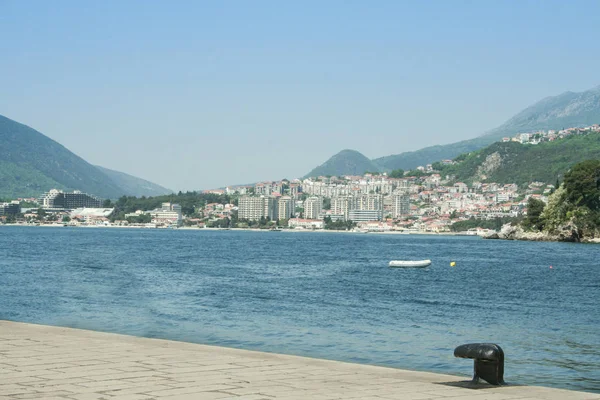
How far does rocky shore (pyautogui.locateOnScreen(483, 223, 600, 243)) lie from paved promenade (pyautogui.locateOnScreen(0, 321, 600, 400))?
342 ft

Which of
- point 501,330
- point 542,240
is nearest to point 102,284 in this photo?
point 501,330

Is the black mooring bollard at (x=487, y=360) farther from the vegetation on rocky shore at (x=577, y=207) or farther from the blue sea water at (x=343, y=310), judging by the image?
the vegetation on rocky shore at (x=577, y=207)

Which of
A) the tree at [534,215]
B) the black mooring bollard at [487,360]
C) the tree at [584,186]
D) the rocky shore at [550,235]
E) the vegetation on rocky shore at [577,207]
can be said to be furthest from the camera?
the tree at [534,215]

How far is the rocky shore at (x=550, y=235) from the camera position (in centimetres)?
11100

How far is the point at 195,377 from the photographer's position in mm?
10516

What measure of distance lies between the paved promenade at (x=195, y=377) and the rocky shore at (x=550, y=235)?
342 feet

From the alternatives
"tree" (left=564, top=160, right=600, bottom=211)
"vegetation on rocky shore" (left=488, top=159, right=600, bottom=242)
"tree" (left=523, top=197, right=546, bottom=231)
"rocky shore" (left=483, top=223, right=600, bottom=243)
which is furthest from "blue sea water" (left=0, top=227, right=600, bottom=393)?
"tree" (left=523, top=197, right=546, bottom=231)

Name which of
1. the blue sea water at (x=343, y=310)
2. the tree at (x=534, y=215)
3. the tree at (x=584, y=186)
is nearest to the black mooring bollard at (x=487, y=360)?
the blue sea water at (x=343, y=310)

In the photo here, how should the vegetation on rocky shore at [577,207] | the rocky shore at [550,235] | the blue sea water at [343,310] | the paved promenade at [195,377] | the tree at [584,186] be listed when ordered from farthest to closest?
1. the rocky shore at [550,235]
2. the vegetation on rocky shore at [577,207]
3. the tree at [584,186]
4. the blue sea water at [343,310]
5. the paved promenade at [195,377]

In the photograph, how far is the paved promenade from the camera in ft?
31.1

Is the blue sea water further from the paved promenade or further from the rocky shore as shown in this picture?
the rocky shore

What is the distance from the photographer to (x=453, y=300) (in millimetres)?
33219

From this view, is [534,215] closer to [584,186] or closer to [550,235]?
[550,235]

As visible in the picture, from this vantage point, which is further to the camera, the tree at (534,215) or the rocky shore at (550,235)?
the tree at (534,215)
